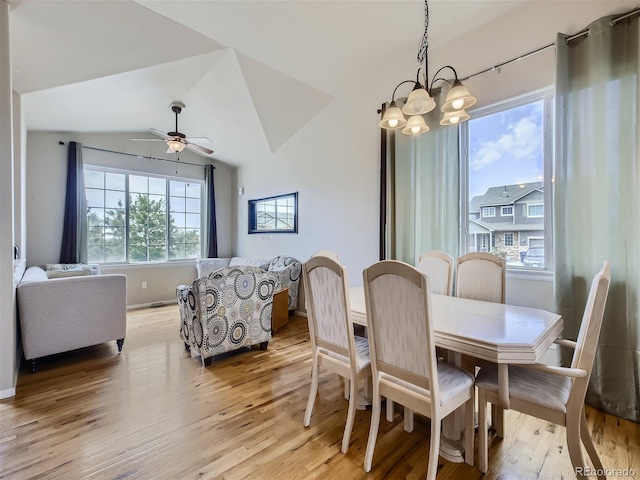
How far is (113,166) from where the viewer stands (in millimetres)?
5035

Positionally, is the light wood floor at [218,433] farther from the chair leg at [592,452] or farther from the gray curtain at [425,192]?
the gray curtain at [425,192]

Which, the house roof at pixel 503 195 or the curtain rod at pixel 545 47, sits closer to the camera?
the curtain rod at pixel 545 47

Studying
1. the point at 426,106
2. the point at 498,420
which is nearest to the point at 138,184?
the point at 426,106

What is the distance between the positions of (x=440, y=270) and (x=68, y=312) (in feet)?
11.4

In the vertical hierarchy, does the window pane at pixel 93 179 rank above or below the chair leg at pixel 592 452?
above

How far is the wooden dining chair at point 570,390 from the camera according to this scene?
1.29 meters

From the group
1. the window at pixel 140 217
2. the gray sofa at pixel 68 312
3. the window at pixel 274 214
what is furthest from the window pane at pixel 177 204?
the gray sofa at pixel 68 312

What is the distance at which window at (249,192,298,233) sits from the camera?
489 cm

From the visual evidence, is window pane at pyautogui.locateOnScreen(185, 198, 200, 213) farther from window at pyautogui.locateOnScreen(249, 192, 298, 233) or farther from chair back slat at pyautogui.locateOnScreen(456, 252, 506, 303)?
chair back slat at pyautogui.locateOnScreen(456, 252, 506, 303)

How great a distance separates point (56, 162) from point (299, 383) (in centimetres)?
501

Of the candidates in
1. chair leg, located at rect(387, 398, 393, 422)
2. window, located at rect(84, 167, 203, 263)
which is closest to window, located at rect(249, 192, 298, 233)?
window, located at rect(84, 167, 203, 263)

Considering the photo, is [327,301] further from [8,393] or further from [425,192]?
[8,393]

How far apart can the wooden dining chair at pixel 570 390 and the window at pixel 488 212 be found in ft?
4.55

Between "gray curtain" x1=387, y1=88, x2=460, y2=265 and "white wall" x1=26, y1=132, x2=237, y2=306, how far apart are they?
421cm
